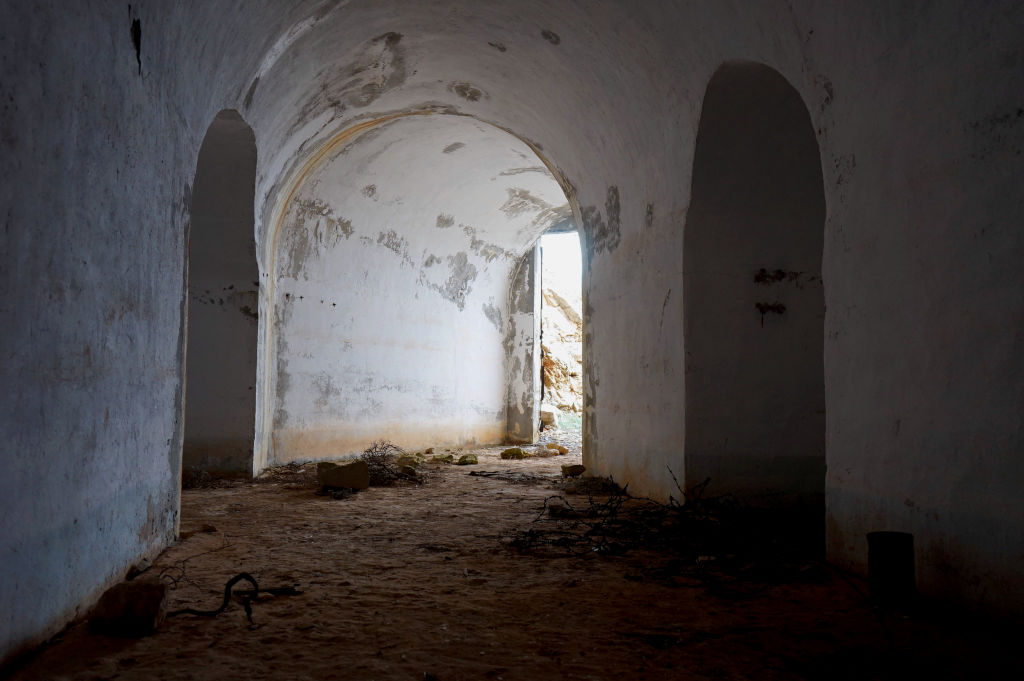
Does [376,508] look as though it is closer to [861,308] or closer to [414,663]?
[414,663]

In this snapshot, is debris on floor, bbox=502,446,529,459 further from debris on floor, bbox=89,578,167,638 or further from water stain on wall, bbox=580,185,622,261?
debris on floor, bbox=89,578,167,638

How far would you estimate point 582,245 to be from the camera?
7594 mm

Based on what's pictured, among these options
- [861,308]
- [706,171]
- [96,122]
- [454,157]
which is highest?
[454,157]

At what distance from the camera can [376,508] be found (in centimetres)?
532

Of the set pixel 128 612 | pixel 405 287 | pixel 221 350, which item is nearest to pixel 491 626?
pixel 128 612

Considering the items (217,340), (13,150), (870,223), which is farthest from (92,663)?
(217,340)

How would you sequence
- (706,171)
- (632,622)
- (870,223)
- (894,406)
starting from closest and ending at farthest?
1. (632,622)
2. (894,406)
3. (870,223)
4. (706,171)

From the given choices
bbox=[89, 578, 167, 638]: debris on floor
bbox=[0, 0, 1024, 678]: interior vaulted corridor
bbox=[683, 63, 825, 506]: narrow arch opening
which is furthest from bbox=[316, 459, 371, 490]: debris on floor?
bbox=[89, 578, 167, 638]: debris on floor

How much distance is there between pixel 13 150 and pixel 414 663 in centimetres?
196

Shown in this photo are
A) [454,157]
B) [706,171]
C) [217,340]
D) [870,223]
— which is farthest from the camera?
[454,157]

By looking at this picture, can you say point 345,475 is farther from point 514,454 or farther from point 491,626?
point 514,454

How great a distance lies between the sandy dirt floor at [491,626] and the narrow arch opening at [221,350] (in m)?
2.70

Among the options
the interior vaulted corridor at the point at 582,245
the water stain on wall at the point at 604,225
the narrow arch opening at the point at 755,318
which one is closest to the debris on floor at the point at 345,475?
the interior vaulted corridor at the point at 582,245

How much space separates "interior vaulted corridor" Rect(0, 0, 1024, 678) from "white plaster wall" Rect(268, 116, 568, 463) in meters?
0.06
